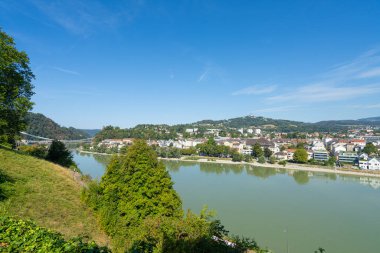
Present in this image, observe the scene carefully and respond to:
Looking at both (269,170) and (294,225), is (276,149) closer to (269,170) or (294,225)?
(269,170)

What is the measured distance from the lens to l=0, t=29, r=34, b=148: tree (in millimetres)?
9508

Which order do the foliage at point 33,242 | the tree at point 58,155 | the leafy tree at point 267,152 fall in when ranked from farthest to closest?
the leafy tree at point 267,152
the tree at point 58,155
the foliage at point 33,242

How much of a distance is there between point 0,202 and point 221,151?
49.2 metres

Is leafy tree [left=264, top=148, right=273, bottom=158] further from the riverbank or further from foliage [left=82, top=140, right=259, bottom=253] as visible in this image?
foliage [left=82, top=140, right=259, bottom=253]

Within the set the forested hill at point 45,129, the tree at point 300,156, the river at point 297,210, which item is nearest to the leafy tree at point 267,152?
the tree at point 300,156

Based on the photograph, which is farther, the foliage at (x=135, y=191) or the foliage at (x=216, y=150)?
the foliage at (x=216, y=150)

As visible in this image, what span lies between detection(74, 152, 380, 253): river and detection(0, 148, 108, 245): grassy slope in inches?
320

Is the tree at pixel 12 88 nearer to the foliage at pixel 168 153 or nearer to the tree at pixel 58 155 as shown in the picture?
the tree at pixel 58 155

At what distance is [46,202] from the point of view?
6777 millimetres

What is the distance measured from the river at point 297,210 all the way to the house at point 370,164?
10.6m

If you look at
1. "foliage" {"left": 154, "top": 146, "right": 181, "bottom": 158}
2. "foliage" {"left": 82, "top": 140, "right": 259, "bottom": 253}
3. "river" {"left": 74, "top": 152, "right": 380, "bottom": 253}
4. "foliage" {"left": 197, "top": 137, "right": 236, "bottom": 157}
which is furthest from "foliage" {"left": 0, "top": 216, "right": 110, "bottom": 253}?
"foliage" {"left": 197, "top": 137, "right": 236, "bottom": 157}

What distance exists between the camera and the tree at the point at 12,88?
951cm

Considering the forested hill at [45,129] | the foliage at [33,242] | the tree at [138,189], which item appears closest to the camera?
the foliage at [33,242]

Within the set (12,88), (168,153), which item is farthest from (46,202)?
(168,153)
